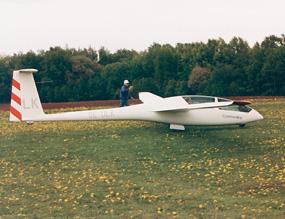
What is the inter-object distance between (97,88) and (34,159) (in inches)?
2659

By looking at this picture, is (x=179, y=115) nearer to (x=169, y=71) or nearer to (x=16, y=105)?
(x=16, y=105)

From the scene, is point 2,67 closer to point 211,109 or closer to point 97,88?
point 97,88

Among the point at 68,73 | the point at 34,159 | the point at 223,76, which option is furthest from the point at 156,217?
the point at 68,73

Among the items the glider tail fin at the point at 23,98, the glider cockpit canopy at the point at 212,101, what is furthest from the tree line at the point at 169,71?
the glider tail fin at the point at 23,98

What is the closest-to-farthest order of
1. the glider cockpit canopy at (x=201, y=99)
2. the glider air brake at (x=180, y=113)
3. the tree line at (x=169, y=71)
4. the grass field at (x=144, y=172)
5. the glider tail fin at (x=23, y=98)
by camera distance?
the grass field at (x=144, y=172) < the glider tail fin at (x=23, y=98) < the glider air brake at (x=180, y=113) < the glider cockpit canopy at (x=201, y=99) < the tree line at (x=169, y=71)

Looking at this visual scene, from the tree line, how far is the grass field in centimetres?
5034

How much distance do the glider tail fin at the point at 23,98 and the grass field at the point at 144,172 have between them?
3.91ft

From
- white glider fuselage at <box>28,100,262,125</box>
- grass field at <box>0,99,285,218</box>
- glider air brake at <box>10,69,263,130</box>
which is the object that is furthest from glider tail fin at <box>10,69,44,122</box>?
white glider fuselage at <box>28,100,262,125</box>

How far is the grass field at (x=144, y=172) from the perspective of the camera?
12.5 metres

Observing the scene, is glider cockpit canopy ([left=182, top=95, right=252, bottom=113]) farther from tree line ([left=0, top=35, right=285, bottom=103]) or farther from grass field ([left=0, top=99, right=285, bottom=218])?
tree line ([left=0, top=35, right=285, bottom=103])

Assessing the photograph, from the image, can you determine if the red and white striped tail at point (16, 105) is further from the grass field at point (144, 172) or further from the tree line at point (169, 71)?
the tree line at point (169, 71)

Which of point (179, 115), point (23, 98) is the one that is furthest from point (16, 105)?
point (179, 115)

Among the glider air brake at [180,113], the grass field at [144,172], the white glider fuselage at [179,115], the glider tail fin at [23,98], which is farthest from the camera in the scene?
the white glider fuselage at [179,115]

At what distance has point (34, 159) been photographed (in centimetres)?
1906
